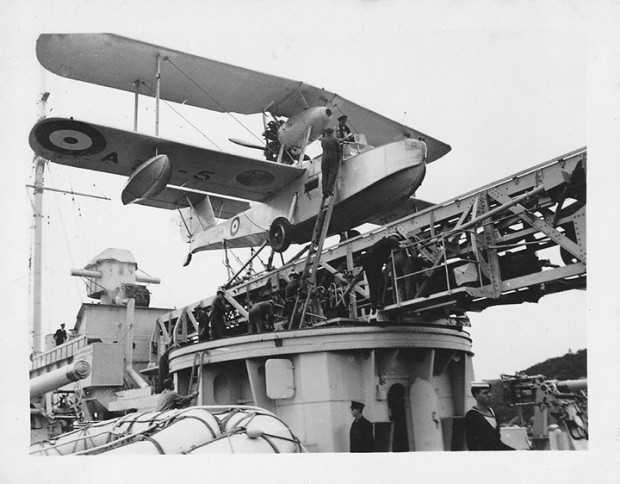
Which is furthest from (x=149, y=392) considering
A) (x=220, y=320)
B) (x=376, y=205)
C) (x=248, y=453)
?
(x=248, y=453)

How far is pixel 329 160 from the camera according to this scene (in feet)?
40.8

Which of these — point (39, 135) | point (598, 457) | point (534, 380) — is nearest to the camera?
point (598, 457)

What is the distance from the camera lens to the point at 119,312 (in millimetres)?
21594

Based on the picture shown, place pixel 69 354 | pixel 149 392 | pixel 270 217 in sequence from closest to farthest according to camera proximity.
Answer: pixel 149 392 < pixel 270 217 < pixel 69 354

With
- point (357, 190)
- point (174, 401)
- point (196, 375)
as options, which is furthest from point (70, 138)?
point (174, 401)

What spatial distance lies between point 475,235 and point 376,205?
17.6 ft

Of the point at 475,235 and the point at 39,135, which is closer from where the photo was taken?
the point at 475,235

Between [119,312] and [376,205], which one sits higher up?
[376,205]

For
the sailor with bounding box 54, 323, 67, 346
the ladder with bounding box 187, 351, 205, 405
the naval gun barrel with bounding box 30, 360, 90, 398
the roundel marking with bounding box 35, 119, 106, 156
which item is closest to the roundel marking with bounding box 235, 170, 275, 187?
the roundel marking with bounding box 35, 119, 106, 156

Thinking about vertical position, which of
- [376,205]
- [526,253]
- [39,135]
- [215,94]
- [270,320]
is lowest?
[270,320]

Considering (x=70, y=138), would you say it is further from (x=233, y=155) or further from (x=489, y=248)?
(x=489, y=248)

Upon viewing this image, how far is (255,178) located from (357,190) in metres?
3.42

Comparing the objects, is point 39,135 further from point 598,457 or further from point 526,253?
point 598,457

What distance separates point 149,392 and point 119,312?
214 inches
